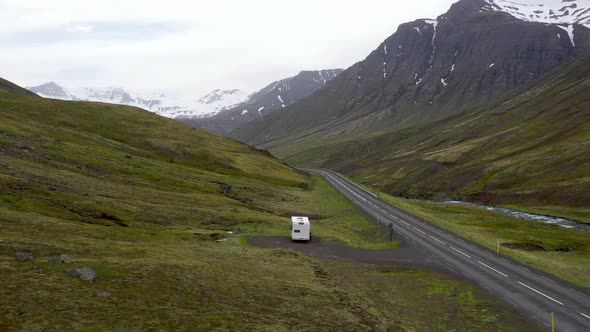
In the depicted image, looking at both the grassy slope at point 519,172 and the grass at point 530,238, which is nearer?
the grass at point 530,238

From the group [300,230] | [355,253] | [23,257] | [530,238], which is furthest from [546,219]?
[23,257]

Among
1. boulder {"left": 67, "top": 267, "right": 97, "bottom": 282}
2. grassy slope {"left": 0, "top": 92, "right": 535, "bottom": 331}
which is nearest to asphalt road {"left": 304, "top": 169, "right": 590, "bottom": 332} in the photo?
grassy slope {"left": 0, "top": 92, "right": 535, "bottom": 331}

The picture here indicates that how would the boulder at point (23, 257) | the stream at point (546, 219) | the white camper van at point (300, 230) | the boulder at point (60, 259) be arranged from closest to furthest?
the boulder at point (23, 257), the boulder at point (60, 259), the white camper van at point (300, 230), the stream at point (546, 219)

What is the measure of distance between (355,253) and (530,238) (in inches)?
1309

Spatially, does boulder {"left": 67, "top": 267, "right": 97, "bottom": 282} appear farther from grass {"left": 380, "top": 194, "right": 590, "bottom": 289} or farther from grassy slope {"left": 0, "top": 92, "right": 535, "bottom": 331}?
grass {"left": 380, "top": 194, "right": 590, "bottom": 289}

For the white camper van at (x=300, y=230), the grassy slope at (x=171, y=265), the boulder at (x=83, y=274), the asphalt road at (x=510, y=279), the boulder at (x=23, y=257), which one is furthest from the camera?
the white camper van at (x=300, y=230)

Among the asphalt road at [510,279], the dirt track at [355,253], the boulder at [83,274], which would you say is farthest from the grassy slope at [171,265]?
the dirt track at [355,253]

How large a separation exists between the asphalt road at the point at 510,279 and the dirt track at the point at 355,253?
168 cm

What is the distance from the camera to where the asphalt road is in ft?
114

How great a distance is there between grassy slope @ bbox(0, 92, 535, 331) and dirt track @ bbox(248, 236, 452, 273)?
2.68 metres

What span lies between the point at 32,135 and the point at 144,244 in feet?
212

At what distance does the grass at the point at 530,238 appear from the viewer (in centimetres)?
4949

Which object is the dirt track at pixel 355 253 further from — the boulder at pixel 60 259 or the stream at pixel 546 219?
the stream at pixel 546 219

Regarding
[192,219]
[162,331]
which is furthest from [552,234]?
[162,331]
